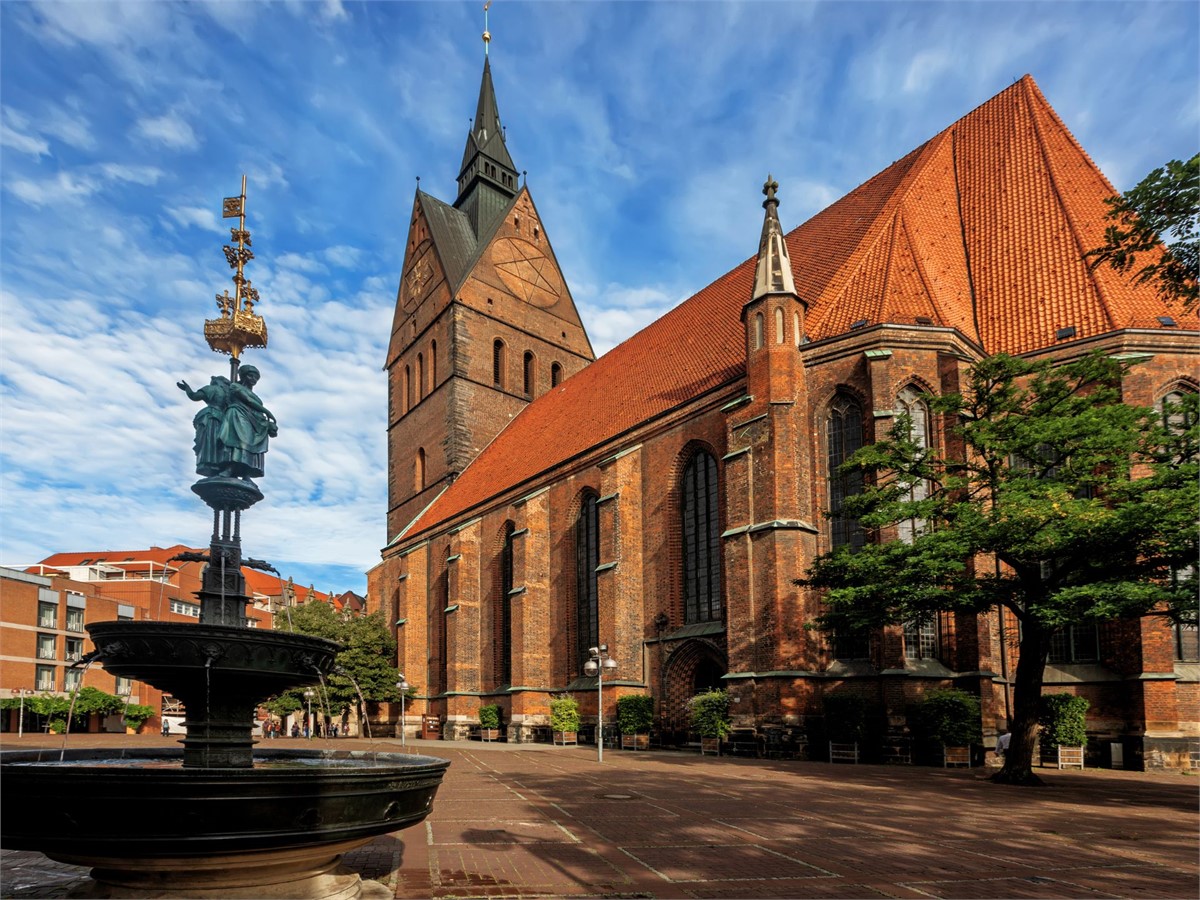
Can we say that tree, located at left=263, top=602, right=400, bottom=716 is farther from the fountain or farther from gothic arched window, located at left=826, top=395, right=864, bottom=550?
the fountain

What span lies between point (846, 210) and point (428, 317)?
24.2 m

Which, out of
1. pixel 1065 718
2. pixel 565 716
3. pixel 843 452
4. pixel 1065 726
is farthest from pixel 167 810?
pixel 565 716

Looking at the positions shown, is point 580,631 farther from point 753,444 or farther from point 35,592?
point 35,592

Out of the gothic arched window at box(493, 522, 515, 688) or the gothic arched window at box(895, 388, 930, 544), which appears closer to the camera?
the gothic arched window at box(895, 388, 930, 544)

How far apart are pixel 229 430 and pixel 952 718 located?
1488cm

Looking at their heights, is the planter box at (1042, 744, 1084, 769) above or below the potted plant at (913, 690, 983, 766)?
below

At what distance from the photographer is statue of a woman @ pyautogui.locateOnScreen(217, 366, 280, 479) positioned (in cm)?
1323

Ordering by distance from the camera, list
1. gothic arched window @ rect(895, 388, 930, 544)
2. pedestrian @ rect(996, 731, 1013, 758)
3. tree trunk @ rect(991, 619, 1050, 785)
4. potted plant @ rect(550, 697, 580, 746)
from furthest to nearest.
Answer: potted plant @ rect(550, 697, 580, 746)
gothic arched window @ rect(895, 388, 930, 544)
pedestrian @ rect(996, 731, 1013, 758)
tree trunk @ rect(991, 619, 1050, 785)

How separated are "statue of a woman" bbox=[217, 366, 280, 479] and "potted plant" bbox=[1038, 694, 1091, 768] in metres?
16.0

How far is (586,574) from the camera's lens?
3022 centimetres

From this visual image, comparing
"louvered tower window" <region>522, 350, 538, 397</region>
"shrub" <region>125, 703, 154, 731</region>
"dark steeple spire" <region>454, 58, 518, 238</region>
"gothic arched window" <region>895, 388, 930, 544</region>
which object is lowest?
"shrub" <region>125, 703, 154, 731</region>

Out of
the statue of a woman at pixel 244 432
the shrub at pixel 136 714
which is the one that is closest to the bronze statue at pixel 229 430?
the statue of a woman at pixel 244 432

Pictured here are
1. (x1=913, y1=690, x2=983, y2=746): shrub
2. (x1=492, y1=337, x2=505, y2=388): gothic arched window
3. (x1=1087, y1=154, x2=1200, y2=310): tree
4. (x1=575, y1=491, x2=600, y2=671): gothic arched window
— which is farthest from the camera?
(x1=492, y1=337, x2=505, y2=388): gothic arched window

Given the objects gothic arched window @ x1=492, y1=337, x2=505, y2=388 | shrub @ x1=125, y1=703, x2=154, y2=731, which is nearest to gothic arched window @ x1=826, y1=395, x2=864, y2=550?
gothic arched window @ x1=492, y1=337, x2=505, y2=388
